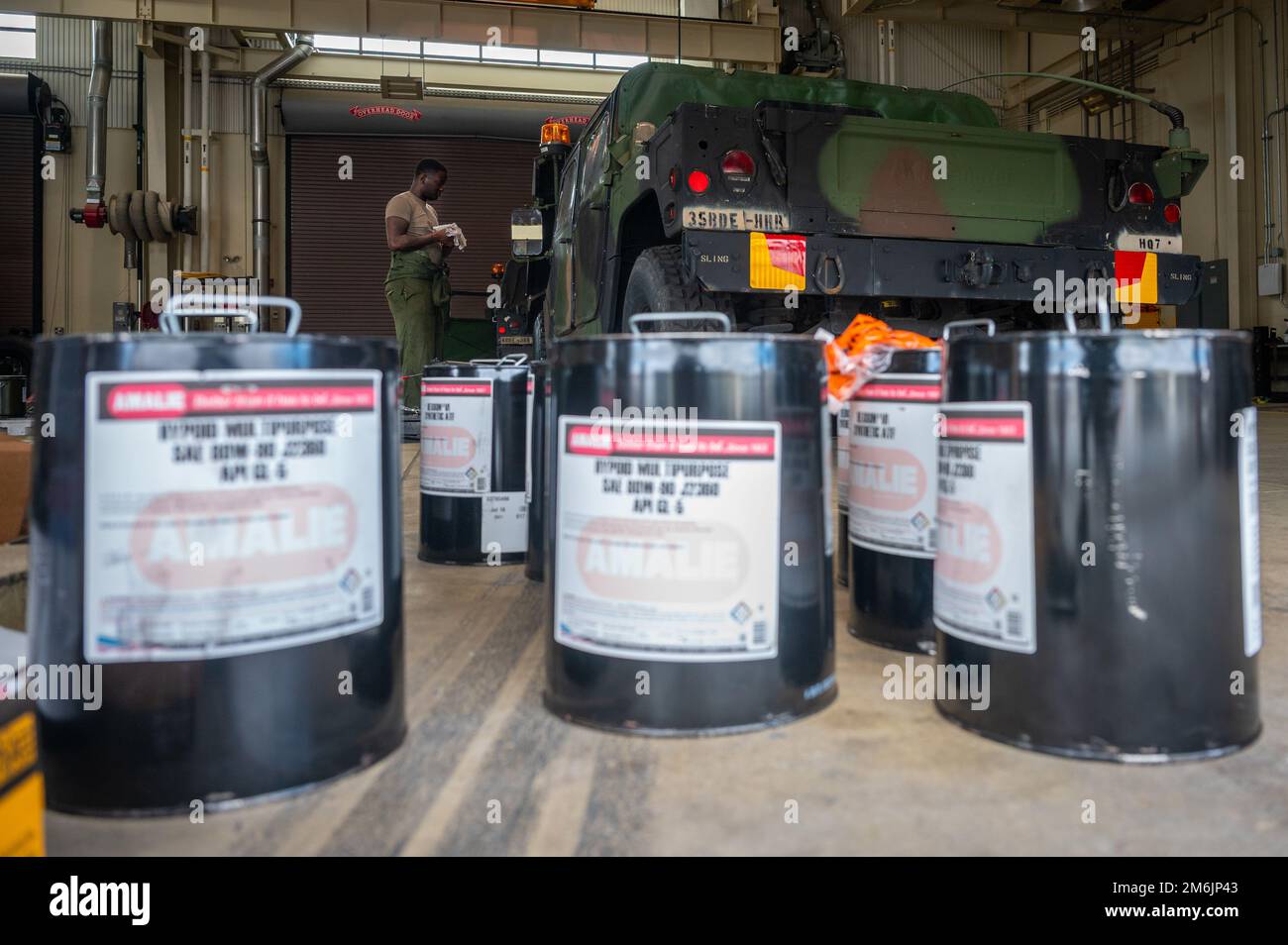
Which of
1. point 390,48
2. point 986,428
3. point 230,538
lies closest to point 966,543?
point 986,428

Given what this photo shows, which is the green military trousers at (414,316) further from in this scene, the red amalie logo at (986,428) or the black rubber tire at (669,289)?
the red amalie logo at (986,428)

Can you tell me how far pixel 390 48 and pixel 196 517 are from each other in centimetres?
1275

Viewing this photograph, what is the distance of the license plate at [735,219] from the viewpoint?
10.5 ft

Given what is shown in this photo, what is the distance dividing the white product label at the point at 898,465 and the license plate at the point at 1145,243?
2.82 meters

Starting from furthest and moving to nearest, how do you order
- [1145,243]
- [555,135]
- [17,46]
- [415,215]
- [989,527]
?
[17,46]
[555,135]
[415,215]
[1145,243]
[989,527]

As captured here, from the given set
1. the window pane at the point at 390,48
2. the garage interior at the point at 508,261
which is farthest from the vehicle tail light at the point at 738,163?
the window pane at the point at 390,48

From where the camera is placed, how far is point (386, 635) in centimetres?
110

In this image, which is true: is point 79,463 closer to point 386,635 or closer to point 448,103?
point 386,635

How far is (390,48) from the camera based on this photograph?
12.2 m

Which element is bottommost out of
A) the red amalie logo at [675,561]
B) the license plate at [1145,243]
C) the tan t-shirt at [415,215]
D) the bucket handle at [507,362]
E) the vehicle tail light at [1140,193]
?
the red amalie logo at [675,561]

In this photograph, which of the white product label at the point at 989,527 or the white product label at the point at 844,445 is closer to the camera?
the white product label at the point at 989,527

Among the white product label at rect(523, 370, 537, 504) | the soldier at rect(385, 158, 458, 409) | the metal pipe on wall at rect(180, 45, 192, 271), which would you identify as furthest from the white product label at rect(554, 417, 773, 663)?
the metal pipe on wall at rect(180, 45, 192, 271)

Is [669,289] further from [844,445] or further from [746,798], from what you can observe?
[746,798]

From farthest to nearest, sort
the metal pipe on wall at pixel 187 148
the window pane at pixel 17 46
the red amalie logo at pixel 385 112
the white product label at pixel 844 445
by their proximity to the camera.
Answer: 1. the red amalie logo at pixel 385 112
2. the window pane at pixel 17 46
3. the metal pipe on wall at pixel 187 148
4. the white product label at pixel 844 445
